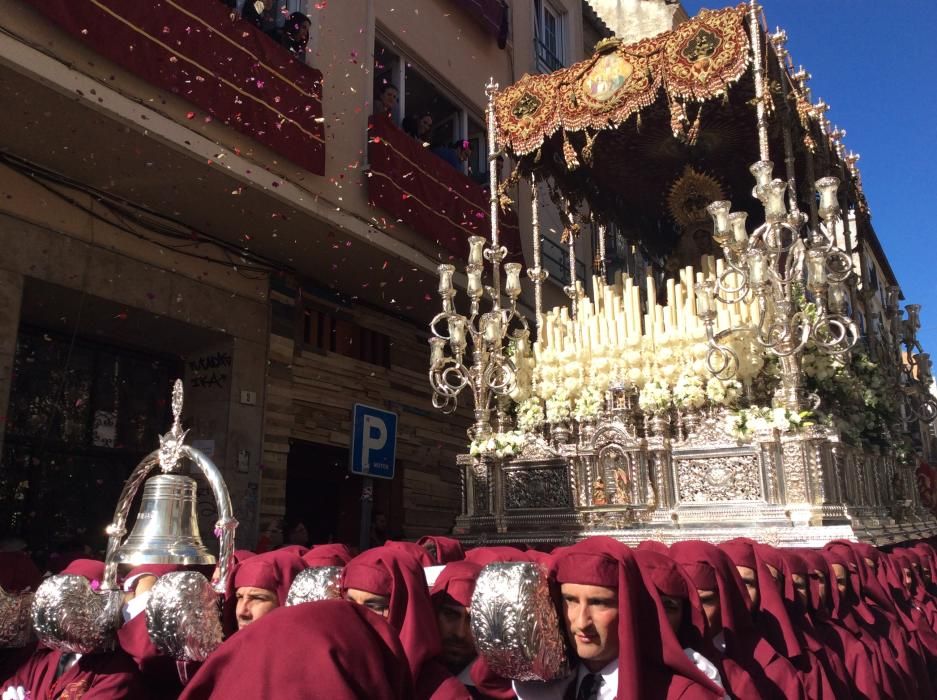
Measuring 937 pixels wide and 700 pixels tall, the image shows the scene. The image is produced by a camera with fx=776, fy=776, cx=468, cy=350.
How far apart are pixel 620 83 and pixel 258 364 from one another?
5616 millimetres

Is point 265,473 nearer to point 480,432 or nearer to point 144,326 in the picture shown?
point 144,326

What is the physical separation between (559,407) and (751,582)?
168 inches

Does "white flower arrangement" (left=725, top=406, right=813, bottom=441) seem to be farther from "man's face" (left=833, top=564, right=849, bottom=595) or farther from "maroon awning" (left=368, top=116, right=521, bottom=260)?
"maroon awning" (left=368, top=116, right=521, bottom=260)

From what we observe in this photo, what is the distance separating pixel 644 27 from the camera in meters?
16.2

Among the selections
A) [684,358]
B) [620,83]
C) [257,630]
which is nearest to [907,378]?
[684,358]

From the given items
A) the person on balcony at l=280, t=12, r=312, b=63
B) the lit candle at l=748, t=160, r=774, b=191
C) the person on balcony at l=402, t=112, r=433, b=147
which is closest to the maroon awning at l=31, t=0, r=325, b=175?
the person on balcony at l=280, t=12, r=312, b=63

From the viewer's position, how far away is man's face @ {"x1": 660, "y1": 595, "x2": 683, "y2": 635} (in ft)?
9.08

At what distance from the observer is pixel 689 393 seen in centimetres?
721

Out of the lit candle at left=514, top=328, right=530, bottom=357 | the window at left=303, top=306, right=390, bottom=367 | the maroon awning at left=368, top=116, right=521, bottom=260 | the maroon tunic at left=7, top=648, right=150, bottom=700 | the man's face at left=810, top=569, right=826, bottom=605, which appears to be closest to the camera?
the maroon tunic at left=7, top=648, right=150, bottom=700

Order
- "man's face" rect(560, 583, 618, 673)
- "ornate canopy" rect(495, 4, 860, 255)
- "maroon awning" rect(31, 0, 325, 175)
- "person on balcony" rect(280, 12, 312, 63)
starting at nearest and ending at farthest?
"man's face" rect(560, 583, 618, 673) < "maroon awning" rect(31, 0, 325, 175) < "ornate canopy" rect(495, 4, 860, 255) < "person on balcony" rect(280, 12, 312, 63)

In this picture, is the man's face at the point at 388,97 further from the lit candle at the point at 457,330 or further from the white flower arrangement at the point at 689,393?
the white flower arrangement at the point at 689,393

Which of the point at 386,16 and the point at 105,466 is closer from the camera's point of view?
the point at 105,466

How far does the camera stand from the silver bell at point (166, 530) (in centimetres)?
271

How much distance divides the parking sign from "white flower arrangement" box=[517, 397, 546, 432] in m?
1.59
